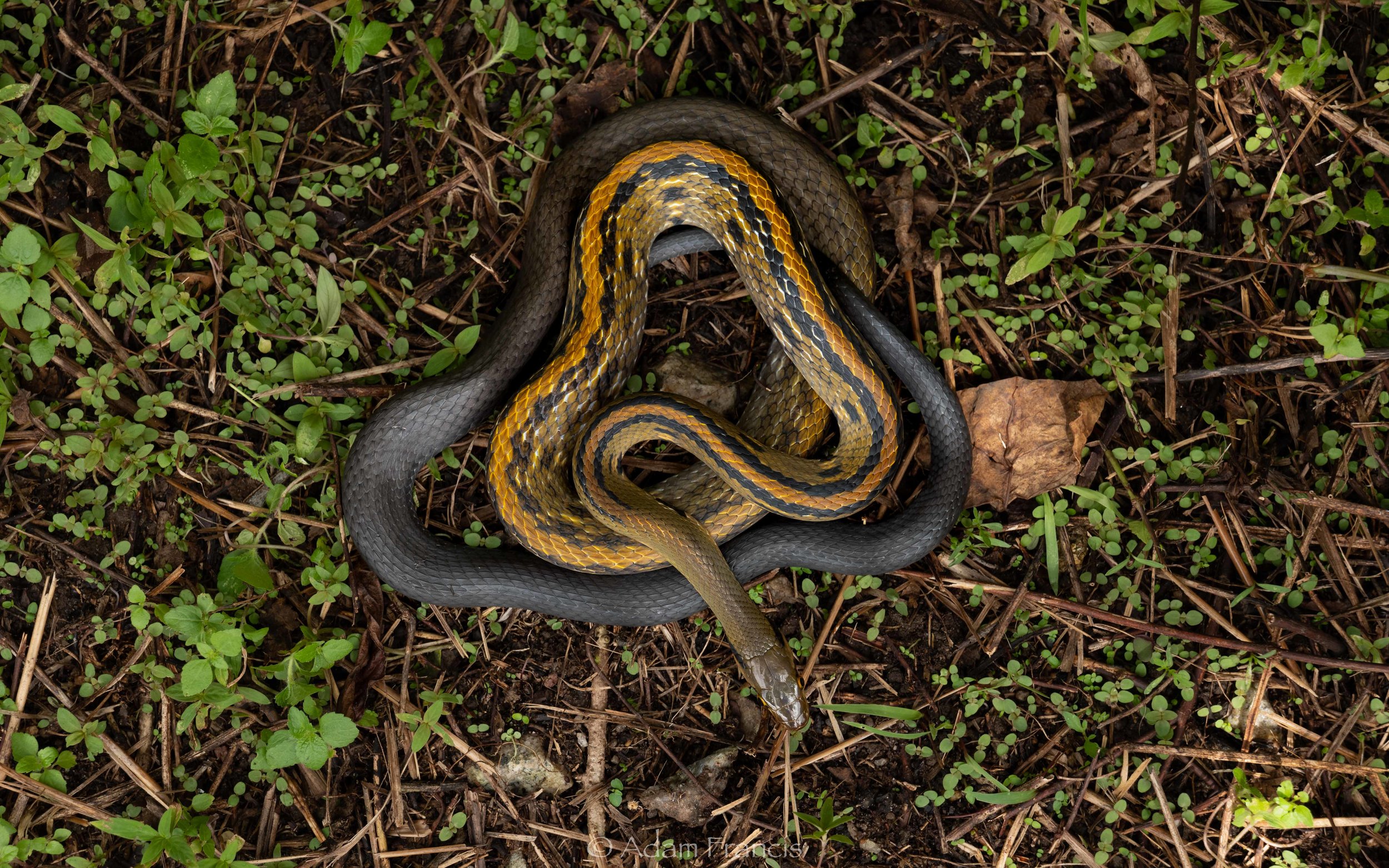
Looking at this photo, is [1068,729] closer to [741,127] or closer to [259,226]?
[741,127]

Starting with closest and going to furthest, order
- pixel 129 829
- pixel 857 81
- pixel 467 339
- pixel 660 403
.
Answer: pixel 129 829
pixel 660 403
pixel 467 339
pixel 857 81

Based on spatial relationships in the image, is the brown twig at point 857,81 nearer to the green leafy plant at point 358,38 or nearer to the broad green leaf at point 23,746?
the green leafy plant at point 358,38

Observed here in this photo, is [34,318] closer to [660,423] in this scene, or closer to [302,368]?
[302,368]

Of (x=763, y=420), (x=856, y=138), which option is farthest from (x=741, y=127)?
(x=763, y=420)

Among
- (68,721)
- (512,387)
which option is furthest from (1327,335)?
(68,721)

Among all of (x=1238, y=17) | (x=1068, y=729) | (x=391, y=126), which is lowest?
(x=1068, y=729)

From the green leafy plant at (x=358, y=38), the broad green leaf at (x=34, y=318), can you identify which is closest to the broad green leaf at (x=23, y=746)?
the broad green leaf at (x=34, y=318)

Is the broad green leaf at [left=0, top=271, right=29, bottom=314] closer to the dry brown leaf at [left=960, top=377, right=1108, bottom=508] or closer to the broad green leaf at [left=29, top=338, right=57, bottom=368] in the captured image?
the broad green leaf at [left=29, top=338, right=57, bottom=368]
